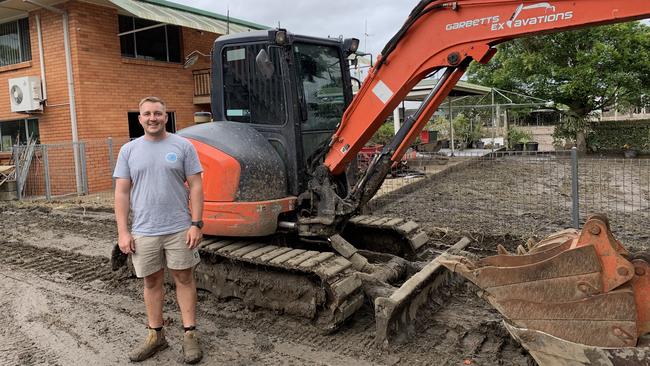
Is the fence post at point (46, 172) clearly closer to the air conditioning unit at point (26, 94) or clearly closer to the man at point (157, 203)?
the air conditioning unit at point (26, 94)

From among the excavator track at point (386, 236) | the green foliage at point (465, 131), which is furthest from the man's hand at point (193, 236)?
the green foliage at point (465, 131)

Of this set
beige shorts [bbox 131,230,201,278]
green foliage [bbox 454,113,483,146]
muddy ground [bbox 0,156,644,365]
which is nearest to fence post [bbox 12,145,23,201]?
muddy ground [bbox 0,156,644,365]

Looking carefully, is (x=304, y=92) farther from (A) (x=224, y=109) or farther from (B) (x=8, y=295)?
(B) (x=8, y=295)

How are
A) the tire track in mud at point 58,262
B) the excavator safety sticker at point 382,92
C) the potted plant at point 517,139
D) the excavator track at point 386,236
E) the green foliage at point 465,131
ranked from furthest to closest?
the green foliage at point 465,131 < the potted plant at point 517,139 < the tire track in mud at point 58,262 < the excavator track at point 386,236 < the excavator safety sticker at point 382,92

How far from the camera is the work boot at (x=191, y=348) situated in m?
3.71

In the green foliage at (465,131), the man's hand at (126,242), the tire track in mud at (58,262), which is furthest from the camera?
the green foliage at (465,131)

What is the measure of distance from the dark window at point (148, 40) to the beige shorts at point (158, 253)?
32.0 feet

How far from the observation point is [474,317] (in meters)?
4.29

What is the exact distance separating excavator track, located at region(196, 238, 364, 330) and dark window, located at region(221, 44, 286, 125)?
3.91 feet

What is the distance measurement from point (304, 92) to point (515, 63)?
1851 centimetres

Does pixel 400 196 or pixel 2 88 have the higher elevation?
pixel 2 88

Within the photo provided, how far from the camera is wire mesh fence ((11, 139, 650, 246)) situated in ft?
24.9

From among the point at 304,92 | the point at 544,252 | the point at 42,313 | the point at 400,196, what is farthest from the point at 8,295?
the point at 400,196

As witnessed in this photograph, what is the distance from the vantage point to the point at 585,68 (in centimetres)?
1848
